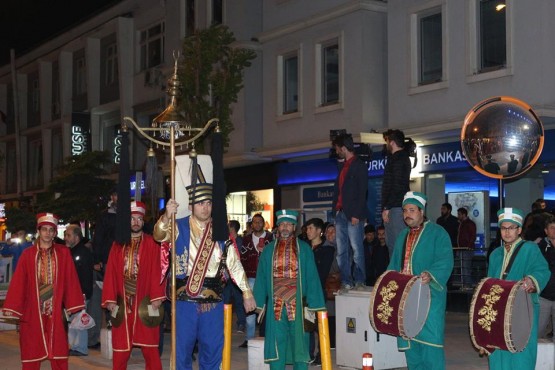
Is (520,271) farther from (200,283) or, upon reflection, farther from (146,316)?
(146,316)

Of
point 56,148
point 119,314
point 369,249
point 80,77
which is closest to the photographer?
point 119,314

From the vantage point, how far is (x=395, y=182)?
12305 mm

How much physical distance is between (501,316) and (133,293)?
13.5 ft

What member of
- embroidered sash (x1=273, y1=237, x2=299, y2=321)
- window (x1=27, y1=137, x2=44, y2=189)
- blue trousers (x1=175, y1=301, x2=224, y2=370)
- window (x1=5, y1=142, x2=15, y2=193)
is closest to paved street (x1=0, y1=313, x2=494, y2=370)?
embroidered sash (x1=273, y1=237, x2=299, y2=321)

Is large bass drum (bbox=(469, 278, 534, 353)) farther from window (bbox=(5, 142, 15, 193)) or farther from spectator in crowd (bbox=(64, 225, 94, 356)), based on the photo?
window (bbox=(5, 142, 15, 193))

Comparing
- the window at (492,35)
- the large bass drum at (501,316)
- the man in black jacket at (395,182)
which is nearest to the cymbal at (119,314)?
the man in black jacket at (395,182)

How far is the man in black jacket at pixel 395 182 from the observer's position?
485 inches

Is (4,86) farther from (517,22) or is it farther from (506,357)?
(506,357)

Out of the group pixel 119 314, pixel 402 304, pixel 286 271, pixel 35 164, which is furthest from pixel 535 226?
pixel 35 164

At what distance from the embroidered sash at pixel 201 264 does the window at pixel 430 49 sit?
13.9 metres

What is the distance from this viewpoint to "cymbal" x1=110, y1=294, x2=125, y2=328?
11070 millimetres

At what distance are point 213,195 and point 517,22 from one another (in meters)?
12.5

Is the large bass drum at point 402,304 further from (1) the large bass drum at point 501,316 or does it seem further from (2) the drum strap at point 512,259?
(2) the drum strap at point 512,259

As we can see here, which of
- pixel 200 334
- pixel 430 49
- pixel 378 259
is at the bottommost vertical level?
pixel 200 334
